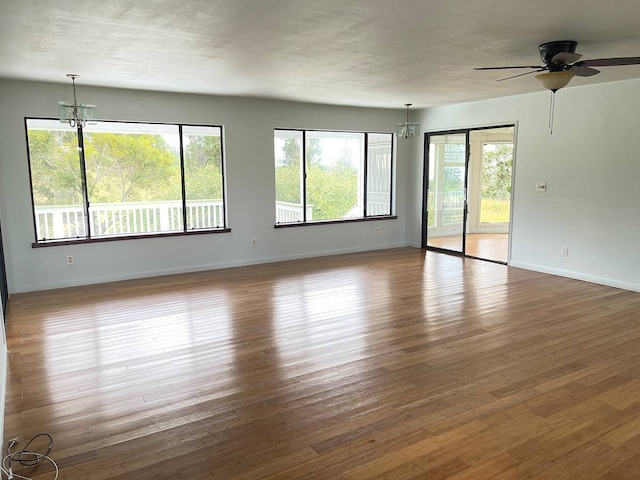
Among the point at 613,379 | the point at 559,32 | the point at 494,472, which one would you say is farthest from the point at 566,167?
the point at 494,472

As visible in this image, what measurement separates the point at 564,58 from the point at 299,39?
2.06m

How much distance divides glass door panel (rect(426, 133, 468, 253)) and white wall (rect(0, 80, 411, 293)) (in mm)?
554

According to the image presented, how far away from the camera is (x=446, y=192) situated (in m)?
8.36

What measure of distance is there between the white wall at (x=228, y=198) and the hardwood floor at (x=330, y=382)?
0.55 meters

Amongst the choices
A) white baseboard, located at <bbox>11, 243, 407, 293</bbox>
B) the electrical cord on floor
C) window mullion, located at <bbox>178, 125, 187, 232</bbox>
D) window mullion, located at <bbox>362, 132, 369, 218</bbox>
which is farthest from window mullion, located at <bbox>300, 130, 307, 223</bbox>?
the electrical cord on floor

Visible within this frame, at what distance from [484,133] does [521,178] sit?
3.91 meters

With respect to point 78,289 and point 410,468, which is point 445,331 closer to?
point 410,468

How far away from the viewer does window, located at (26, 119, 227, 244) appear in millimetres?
5828

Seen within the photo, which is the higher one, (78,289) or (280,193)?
(280,193)

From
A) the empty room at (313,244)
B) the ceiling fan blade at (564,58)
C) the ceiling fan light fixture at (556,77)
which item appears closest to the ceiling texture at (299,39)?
the empty room at (313,244)

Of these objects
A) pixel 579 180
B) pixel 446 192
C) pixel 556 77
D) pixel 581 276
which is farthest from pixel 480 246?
pixel 556 77

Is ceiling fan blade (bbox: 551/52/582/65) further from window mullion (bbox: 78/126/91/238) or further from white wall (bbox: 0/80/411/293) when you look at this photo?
window mullion (bbox: 78/126/91/238)

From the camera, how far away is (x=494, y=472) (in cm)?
227

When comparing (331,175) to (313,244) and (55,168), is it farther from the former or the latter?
(55,168)
